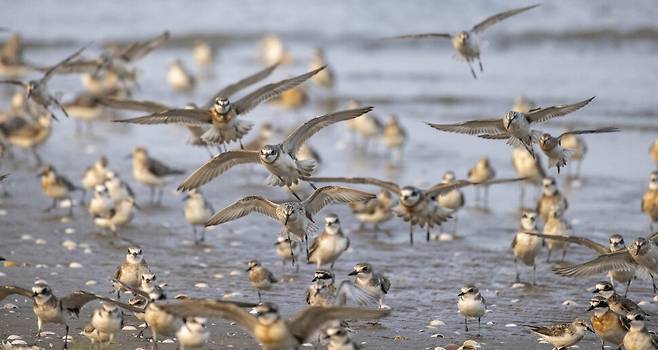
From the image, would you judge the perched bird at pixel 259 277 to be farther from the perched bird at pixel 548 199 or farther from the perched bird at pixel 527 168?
the perched bird at pixel 527 168

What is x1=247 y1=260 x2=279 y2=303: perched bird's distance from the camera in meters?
11.1

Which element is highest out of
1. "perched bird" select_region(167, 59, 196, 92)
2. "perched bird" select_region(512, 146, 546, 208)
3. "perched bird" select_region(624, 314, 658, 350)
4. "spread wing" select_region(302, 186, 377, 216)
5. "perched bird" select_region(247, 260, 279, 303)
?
"perched bird" select_region(167, 59, 196, 92)

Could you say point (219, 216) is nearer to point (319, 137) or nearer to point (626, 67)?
point (319, 137)

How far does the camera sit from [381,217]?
45.6 ft

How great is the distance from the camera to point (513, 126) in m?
11.6

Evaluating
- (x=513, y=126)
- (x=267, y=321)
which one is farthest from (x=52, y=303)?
(x=513, y=126)

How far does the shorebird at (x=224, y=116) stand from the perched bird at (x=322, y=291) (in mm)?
2734

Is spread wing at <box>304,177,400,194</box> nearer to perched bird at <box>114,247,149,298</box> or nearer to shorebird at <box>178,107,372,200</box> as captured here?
shorebird at <box>178,107,372,200</box>

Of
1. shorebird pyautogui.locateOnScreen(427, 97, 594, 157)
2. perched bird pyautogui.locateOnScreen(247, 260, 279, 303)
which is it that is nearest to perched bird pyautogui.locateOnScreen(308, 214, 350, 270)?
perched bird pyautogui.locateOnScreen(247, 260, 279, 303)

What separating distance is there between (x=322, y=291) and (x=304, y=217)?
53.0 inches

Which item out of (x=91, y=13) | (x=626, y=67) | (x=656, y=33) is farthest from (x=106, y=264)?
(x=91, y=13)

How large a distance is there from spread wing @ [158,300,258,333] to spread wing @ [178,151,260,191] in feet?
11.6

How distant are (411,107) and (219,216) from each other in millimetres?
12950

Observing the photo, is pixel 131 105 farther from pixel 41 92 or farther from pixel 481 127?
pixel 481 127
